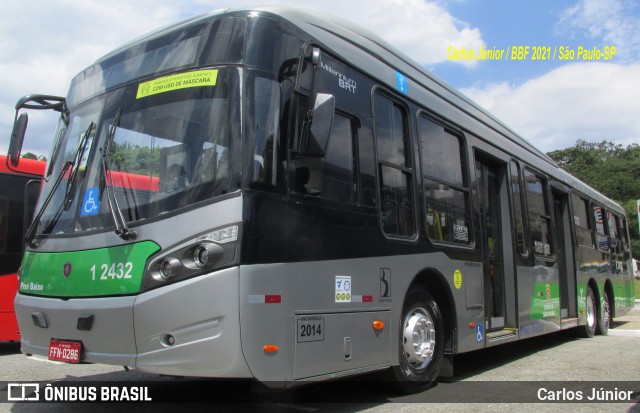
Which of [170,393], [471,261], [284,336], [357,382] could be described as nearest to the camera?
[284,336]

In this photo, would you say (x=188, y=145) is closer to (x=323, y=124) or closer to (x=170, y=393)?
(x=323, y=124)

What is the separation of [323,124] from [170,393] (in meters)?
3.08

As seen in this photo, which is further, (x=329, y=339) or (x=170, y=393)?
(x=170, y=393)

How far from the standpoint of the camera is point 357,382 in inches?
243

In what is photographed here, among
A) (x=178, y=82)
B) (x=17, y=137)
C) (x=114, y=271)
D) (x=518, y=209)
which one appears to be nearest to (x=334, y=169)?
(x=178, y=82)

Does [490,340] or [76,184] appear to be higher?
[76,184]

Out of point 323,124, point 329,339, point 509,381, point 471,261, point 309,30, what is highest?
point 309,30

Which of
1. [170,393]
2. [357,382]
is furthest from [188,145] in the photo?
[357,382]

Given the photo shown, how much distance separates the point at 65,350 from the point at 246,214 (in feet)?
5.72

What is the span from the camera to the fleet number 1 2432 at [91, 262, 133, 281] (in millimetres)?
4039

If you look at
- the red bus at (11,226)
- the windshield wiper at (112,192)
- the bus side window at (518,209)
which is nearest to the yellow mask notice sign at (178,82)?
the windshield wiper at (112,192)

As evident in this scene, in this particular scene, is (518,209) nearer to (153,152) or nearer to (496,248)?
(496,248)

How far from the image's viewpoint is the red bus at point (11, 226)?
8.55 metres

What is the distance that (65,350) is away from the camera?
4.25 m
